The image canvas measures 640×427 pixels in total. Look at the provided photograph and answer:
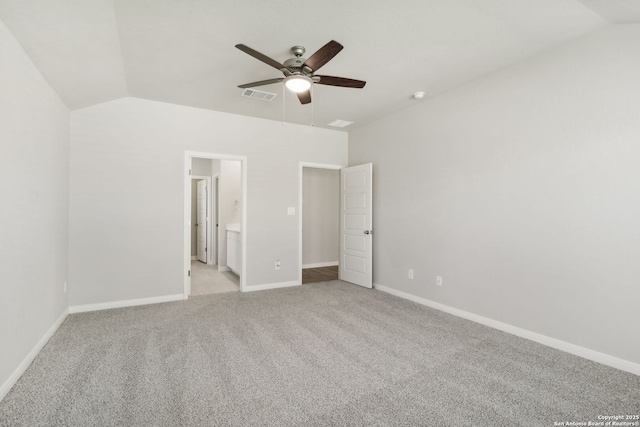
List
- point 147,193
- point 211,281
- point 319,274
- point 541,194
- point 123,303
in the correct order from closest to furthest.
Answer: point 541,194 → point 123,303 → point 147,193 → point 211,281 → point 319,274

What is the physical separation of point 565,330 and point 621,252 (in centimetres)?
85

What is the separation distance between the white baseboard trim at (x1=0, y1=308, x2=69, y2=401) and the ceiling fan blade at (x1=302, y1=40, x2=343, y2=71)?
3218 millimetres

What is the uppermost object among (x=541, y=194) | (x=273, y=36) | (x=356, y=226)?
(x=273, y=36)

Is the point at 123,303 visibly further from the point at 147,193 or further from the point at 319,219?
the point at 319,219

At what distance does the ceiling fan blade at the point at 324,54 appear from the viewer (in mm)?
2236

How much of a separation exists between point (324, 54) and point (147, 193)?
3145 mm

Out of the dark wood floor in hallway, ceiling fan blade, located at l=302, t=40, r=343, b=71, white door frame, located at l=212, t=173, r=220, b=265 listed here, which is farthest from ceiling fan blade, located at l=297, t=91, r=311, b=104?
white door frame, located at l=212, t=173, r=220, b=265

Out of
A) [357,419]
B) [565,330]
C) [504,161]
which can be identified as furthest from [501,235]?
[357,419]

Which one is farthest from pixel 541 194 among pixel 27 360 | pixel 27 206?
pixel 27 360

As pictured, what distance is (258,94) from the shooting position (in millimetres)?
3932

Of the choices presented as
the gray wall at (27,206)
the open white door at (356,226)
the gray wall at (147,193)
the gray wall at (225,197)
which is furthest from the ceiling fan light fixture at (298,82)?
the gray wall at (225,197)

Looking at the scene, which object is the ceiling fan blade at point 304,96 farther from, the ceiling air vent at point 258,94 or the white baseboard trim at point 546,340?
the white baseboard trim at point 546,340

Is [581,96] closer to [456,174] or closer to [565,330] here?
[456,174]

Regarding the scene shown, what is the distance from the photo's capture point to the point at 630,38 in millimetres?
2482
